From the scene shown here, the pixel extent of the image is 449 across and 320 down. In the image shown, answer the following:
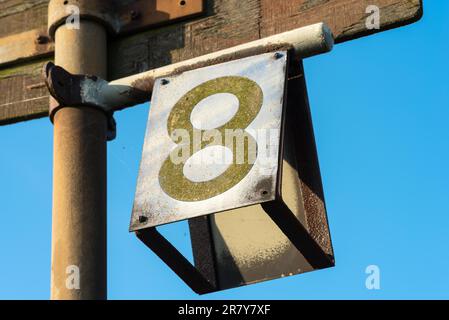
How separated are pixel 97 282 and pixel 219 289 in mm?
405

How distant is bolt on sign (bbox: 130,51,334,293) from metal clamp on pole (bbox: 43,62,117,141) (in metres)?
0.25

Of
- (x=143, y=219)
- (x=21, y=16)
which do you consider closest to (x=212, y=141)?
(x=143, y=219)

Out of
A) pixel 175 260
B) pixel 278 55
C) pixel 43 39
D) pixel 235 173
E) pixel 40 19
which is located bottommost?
pixel 175 260

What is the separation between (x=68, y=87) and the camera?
12.7 feet

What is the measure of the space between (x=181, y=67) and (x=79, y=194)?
551 millimetres

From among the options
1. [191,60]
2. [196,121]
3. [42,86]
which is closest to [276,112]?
[196,121]

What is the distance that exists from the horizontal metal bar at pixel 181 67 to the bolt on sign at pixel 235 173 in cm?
6

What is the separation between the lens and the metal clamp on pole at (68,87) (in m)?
3.85

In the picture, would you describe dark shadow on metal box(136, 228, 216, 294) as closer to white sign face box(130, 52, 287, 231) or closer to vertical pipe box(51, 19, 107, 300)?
white sign face box(130, 52, 287, 231)

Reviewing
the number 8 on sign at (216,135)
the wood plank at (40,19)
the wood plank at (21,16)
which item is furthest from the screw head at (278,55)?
the wood plank at (21,16)

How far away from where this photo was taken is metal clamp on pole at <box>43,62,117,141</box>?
3.85m

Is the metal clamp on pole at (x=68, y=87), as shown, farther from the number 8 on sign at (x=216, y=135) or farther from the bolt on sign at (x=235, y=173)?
the number 8 on sign at (x=216, y=135)

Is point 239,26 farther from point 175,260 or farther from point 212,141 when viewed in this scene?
point 175,260
